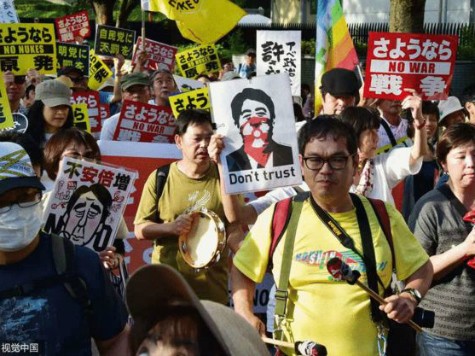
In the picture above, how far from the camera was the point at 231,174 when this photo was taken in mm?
5477

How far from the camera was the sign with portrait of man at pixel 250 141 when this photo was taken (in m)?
5.50

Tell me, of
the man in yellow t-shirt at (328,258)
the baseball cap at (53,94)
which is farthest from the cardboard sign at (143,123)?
the man in yellow t-shirt at (328,258)

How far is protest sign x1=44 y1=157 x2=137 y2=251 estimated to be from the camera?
16.4ft

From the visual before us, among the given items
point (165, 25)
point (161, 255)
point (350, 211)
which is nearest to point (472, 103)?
point (161, 255)

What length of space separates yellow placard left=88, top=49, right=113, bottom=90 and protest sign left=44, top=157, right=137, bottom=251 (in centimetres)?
857

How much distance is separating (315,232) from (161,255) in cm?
227

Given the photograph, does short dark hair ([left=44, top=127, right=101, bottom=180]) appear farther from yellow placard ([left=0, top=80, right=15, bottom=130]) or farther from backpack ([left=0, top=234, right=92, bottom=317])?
backpack ([left=0, top=234, right=92, bottom=317])

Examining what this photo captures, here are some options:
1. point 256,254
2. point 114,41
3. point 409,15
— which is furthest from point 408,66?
point 409,15

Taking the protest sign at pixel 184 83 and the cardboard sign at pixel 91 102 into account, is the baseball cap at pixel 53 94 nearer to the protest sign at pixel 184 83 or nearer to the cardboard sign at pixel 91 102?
the cardboard sign at pixel 91 102

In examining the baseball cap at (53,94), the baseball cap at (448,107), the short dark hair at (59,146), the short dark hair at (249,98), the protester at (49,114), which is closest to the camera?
the short dark hair at (59,146)

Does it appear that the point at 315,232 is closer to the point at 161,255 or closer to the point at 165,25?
the point at 161,255

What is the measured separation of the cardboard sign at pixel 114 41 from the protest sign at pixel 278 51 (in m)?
3.52

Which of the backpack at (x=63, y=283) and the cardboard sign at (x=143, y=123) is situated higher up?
the backpack at (x=63, y=283)

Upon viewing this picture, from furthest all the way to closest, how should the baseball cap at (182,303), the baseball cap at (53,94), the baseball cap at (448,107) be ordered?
the baseball cap at (448,107) < the baseball cap at (53,94) < the baseball cap at (182,303)
